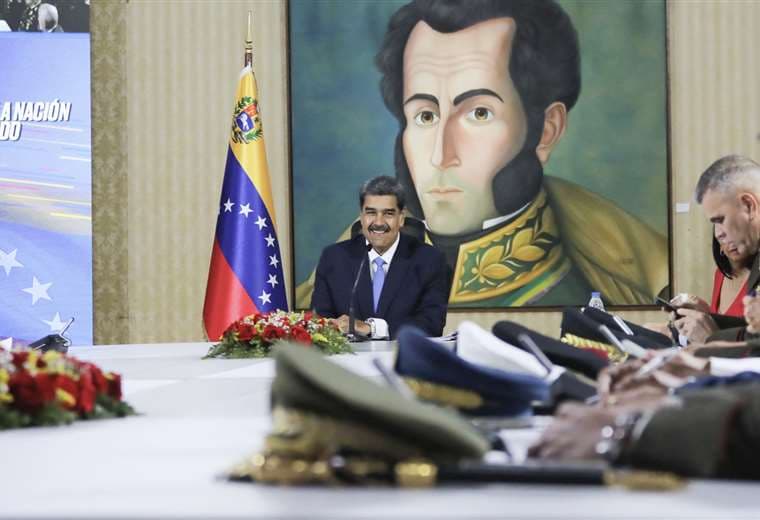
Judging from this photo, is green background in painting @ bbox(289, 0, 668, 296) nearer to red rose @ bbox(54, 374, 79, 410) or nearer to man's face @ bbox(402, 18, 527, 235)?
man's face @ bbox(402, 18, 527, 235)

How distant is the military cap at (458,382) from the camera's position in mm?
1251

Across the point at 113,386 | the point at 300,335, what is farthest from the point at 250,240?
the point at 113,386

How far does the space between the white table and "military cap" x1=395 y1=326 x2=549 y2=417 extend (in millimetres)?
62

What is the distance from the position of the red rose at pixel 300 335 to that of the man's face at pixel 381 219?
1669mm

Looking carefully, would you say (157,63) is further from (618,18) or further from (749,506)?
(749,506)

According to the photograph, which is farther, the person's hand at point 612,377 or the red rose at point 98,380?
the red rose at point 98,380

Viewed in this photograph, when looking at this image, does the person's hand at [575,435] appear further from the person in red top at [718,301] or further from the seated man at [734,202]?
the seated man at [734,202]

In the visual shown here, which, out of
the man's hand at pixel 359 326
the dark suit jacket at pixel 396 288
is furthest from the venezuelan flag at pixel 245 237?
the man's hand at pixel 359 326

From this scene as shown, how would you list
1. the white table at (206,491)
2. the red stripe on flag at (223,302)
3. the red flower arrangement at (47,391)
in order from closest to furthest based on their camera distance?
1. the white table at (206,491)
2. the red flower arrangement at (47,391)
3. the red stripe on flag at (223,302)

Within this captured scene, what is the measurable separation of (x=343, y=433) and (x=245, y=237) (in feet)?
16.7

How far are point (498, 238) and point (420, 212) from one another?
541mm

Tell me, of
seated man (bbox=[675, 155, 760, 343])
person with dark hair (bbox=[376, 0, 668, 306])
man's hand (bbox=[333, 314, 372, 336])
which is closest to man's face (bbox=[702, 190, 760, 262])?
seated man (bbox=[675, 155, 760, 343])

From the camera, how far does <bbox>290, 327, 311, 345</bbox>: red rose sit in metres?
3.41

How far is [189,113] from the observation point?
6.82 meters
